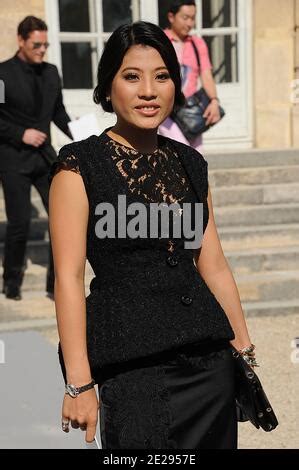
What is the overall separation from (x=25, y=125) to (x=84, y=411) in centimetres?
420

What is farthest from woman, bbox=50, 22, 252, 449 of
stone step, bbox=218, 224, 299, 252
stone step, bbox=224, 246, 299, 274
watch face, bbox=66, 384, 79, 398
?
stone step, bbox=218, 224, 299, 252

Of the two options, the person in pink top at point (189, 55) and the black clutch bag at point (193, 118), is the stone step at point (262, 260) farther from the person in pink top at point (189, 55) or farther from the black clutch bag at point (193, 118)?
the black clutch bag at point (193, 118)

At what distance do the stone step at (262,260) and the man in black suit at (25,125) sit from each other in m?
1.75

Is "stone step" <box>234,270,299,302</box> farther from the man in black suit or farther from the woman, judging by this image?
the woman

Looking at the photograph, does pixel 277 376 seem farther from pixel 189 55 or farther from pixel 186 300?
pixel 189 55

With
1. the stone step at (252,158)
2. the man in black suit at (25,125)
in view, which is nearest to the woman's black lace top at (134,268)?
the man in black suit at (25,125)

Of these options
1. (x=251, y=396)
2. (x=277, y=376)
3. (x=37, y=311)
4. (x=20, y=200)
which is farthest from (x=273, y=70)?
(x=251, y=396)

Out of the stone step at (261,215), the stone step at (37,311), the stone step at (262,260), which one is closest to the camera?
the stone step at (37,311)

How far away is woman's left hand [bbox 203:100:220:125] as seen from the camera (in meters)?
6.86

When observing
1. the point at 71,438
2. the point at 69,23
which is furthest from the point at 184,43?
the point at 71,438

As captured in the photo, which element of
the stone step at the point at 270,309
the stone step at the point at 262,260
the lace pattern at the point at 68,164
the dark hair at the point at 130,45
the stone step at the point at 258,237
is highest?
the dark hair at the point at 130,45

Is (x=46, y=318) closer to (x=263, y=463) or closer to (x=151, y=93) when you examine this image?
(x=263, y=463)

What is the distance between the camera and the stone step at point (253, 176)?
8148mm

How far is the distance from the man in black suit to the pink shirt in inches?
49.4
